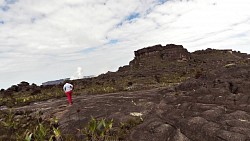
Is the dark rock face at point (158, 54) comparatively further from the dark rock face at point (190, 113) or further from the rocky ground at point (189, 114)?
the rocky ground at point (189, 114)

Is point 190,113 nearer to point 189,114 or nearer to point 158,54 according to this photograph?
point 189,114

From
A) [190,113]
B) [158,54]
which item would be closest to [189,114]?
[190,113]

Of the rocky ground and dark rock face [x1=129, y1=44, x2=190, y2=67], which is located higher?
dark rock face [x1=129, y1=44, x2=190, y2=67]

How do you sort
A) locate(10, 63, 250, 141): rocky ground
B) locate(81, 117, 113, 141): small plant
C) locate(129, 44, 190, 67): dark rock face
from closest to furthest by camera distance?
locate(10, 63, 250, 141): rocky ground, locate(81, 117, 113, 141): small plant, locate(129, 44, 190, 67): dark rock face

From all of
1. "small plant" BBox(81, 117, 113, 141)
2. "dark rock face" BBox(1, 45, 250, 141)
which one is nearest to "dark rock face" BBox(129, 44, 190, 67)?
"dark rock face" BBox(1, 45, 250, 141)

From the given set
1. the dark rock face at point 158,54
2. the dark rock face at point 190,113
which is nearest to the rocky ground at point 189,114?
the dark rock face at point 190,113

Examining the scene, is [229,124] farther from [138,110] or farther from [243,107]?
[138,110]

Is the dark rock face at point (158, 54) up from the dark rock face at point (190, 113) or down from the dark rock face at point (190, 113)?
up

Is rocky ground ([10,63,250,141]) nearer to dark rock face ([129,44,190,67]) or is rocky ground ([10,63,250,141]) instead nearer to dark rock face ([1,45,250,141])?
dark rock face ([1,45,250,141])

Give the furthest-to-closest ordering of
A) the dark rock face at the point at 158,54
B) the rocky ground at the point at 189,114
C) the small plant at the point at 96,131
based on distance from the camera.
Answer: the dark rock face at the point at 158,54 → the small plant at the point at 96,131 → the rocky ground at the point at 189,114

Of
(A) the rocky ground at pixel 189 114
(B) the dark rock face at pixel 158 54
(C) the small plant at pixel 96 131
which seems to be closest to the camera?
(A) the rocky ground at pixel 189 114

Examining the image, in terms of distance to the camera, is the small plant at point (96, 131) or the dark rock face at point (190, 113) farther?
the small plant at point (96, 131)

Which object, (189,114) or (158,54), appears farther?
(158,54)

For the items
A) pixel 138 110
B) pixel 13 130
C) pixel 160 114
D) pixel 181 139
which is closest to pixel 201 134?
pixel 181 139
